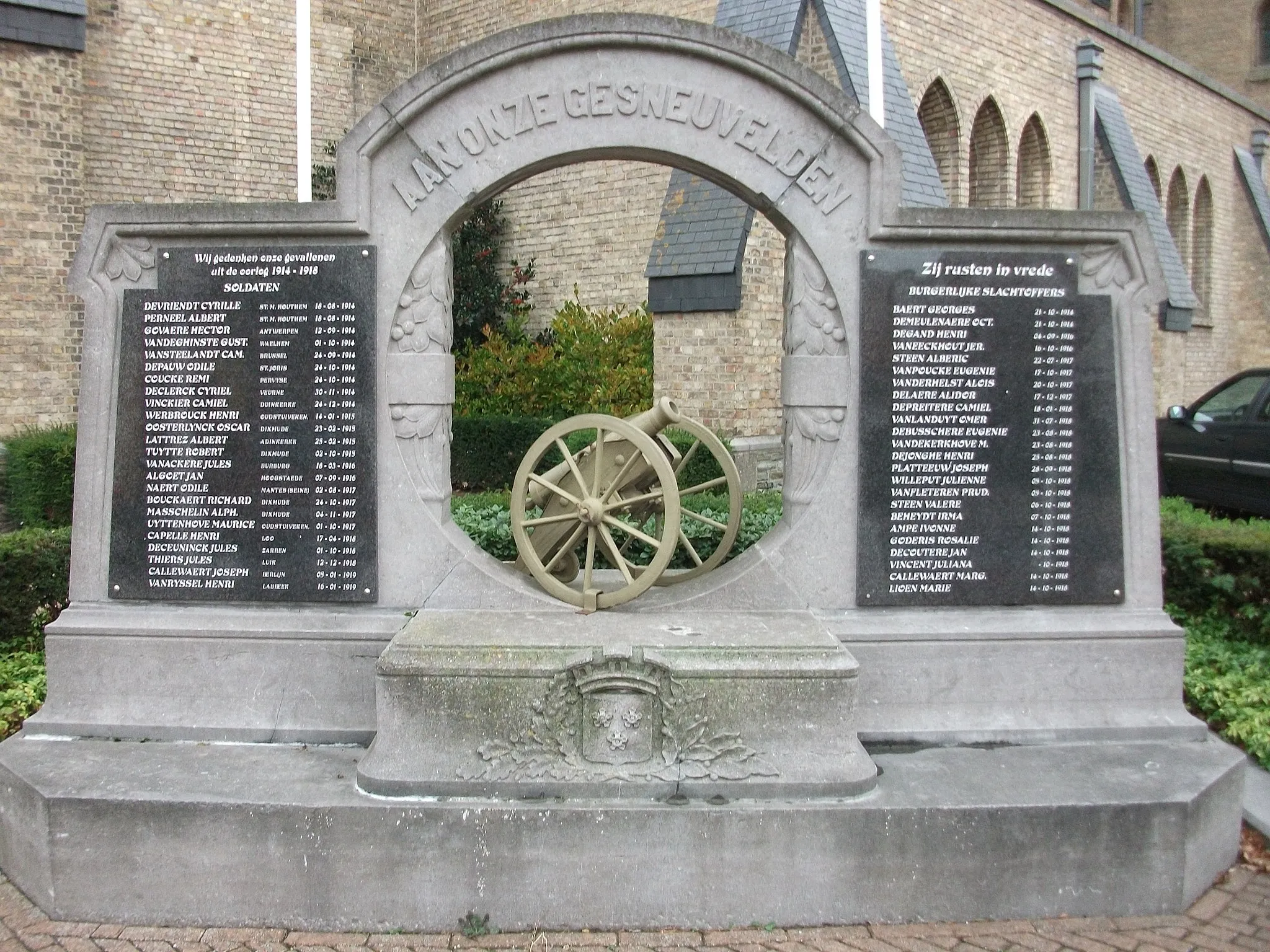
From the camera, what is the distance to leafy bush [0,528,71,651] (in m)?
6.09

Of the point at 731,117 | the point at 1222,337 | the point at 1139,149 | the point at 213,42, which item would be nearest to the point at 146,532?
the point at 731,117

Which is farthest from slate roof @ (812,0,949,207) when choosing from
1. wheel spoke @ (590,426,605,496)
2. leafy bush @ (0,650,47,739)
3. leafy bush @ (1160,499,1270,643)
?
leafy bush @ (0,650,47,739)

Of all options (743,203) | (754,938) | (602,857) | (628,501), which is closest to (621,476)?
(628,501)

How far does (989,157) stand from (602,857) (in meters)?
15.4

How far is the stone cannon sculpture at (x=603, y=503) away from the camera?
14.6 ft

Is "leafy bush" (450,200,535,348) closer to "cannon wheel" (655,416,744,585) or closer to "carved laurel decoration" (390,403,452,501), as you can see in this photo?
"cannon wheel" (655,416,744,585)

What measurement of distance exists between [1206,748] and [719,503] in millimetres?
3255

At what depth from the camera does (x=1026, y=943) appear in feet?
12.2

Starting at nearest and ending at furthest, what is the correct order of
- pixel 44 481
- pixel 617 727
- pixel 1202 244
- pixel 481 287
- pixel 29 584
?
pixel 617 727, pixel 29 584, pixel 44 481, pixel 481 287, pixel 1202 244

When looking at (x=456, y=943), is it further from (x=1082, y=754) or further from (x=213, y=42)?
(x=213, y=42)

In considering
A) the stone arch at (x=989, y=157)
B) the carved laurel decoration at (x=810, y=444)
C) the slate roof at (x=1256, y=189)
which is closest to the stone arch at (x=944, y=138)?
the stone arch at (x=989, y=157)

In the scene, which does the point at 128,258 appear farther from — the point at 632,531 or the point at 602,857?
the point at 602,857

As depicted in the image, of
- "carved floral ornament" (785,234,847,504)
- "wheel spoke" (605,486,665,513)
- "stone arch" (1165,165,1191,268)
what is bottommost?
"wheel spoke" (605,486,665,513)

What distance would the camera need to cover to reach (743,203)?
11.5 metres
